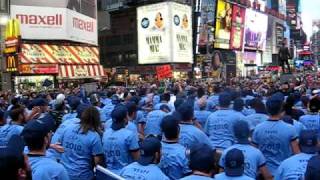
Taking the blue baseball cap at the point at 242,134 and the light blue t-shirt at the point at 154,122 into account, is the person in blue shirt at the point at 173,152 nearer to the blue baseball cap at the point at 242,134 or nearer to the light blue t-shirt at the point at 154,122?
the blue baseball cap at the point at 242,134

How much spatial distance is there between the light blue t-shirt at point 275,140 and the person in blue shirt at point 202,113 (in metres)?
3.56

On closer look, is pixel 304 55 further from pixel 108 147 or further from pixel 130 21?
pixel 108 147

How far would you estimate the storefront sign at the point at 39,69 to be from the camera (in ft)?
139

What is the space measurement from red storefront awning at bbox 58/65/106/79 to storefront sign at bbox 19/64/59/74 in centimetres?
103

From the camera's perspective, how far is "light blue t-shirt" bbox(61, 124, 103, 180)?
7.41 m

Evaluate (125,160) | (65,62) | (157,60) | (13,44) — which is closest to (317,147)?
(125,160)

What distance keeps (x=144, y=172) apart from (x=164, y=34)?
56.4 meters

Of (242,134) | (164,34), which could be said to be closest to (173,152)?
(242,134)

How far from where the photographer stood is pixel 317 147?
19.9 feet

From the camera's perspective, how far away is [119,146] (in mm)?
7598

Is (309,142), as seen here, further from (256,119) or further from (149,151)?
(256,119)

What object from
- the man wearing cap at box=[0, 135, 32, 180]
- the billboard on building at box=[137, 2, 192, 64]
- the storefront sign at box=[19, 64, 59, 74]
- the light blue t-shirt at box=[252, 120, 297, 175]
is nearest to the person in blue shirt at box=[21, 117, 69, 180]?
the man wearing cap at box=[0, 135, 32, 180]

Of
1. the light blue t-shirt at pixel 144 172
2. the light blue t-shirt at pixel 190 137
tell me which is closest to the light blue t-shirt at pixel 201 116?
the light blue t-shirt at pixel 190 137

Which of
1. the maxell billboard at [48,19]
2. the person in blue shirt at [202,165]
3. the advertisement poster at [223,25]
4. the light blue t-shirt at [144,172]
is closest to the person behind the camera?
the person in blue shirt at [202,165]
